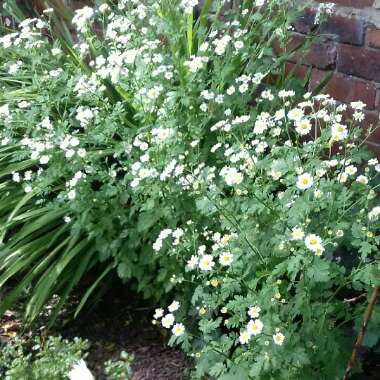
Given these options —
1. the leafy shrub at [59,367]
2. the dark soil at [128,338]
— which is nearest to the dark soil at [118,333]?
the dark soil at [128,338]

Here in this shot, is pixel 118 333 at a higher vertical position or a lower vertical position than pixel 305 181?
lower

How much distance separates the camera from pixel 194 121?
2408mm

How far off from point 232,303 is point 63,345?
2.36 ft

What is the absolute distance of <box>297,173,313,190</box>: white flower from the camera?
1732 mm

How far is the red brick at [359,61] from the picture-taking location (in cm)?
258

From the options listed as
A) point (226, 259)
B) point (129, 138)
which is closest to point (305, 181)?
point (226, 259)

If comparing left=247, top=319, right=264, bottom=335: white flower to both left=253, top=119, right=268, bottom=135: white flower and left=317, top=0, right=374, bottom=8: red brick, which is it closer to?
left=253, top=119, right=268, bottom=135: white flower

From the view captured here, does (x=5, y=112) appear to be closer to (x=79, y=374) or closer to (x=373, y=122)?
(x=79, y=374)

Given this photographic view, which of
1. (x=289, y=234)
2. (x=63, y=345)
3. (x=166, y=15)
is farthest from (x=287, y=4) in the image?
(x=63, y=345)

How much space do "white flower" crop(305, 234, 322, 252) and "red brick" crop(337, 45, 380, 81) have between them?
1144 mm

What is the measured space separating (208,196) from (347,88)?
1.07 metres

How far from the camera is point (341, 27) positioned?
2.67 metres

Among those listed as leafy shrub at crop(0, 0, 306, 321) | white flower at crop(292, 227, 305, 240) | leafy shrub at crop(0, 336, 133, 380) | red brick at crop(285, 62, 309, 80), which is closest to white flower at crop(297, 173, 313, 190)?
white flower at crop(292, 227, 305, 240)

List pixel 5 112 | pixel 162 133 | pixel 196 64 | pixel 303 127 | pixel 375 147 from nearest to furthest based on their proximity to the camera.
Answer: pixel 303 127 → pixel 162 133 → pixel 196 64 → pixel 5 112 → pixel 375 147
